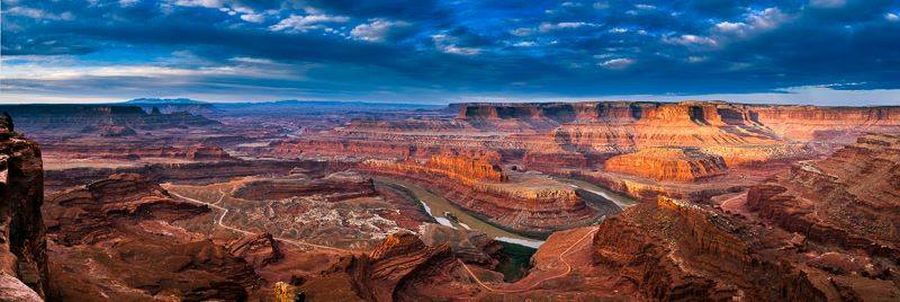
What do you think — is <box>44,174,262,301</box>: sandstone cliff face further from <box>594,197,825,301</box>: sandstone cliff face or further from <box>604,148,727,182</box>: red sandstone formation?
<box>604,148,727,182</box>: red sandstone formation

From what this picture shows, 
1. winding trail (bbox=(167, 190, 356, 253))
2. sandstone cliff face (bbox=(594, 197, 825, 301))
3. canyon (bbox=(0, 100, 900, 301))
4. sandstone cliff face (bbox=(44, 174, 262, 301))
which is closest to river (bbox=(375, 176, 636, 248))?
canyon (bbox=(0, 100, 900, 301))

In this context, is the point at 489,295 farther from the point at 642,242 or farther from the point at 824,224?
the point at 824,224

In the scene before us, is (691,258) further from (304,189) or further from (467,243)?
(304,189)

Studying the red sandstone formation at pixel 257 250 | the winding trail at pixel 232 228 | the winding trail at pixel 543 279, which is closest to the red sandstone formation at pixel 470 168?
the winding trail at pixel 543 279

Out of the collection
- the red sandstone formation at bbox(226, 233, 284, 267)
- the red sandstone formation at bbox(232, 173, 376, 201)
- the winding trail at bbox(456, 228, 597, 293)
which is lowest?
the winding trail at bbox(456, 228, 597, 293)

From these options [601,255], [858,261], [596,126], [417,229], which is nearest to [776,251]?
[858,261]
